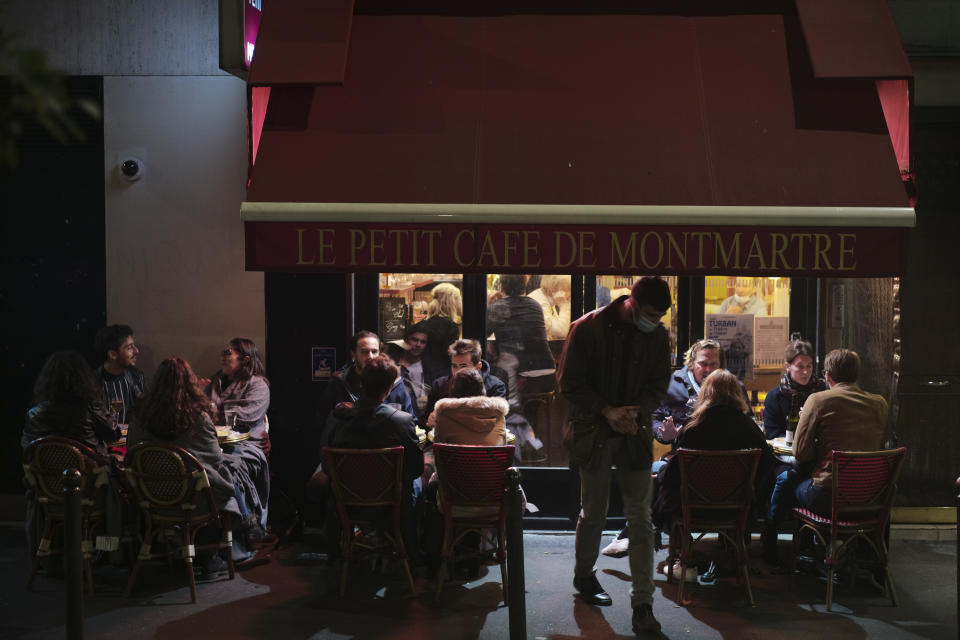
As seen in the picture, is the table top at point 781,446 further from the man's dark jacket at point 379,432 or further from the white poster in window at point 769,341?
the man's dark jacket at point 379,432

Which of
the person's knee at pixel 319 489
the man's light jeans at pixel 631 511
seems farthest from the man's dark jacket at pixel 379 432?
the man's light jeans at pixel 631 511

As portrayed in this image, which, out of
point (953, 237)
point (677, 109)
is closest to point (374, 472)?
point (677, 109)

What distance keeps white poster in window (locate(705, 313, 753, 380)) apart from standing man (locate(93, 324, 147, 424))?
492cm

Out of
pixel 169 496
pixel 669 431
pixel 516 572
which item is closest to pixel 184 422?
pixel 169 496

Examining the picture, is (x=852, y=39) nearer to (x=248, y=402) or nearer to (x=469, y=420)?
(x=469, y=420)

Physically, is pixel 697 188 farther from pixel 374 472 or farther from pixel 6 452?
pixel 6 452

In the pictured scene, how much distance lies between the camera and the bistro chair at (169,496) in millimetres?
5941

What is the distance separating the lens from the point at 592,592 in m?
5.92

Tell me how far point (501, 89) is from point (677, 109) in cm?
111

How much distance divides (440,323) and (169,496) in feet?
9.25

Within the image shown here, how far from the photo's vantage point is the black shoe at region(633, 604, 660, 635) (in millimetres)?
5410

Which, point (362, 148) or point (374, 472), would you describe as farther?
point (374, 472)

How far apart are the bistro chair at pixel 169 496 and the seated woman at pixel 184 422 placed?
0.11 m

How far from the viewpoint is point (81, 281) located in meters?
7.84
